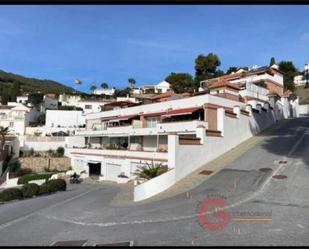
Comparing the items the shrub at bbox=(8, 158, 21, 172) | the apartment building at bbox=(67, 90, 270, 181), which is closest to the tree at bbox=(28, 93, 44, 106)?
the apartment building at bbox=(67, 90, 270, 181)

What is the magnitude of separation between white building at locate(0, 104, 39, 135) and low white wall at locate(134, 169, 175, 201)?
54.2m

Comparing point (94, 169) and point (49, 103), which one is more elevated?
point (49, 103)

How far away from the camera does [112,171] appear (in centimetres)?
4062

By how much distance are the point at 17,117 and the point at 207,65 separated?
43751 mm

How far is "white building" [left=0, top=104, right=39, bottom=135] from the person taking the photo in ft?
245

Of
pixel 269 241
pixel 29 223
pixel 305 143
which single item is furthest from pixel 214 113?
pixel 269 241

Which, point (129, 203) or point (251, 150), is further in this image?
point (251, 150)

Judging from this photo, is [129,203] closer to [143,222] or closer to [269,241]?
[143,222]

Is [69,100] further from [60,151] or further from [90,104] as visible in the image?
[60,151]

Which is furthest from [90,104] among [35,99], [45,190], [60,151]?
[45,190]

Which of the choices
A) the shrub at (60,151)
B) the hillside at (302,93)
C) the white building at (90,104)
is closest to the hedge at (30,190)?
the shrub at (60,151)

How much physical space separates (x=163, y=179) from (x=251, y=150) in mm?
11005

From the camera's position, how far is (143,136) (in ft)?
139

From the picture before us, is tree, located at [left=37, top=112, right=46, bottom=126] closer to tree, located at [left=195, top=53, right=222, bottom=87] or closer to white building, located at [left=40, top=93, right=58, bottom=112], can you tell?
white building, located at [left=40, top=93, right=58, bottom=112]
